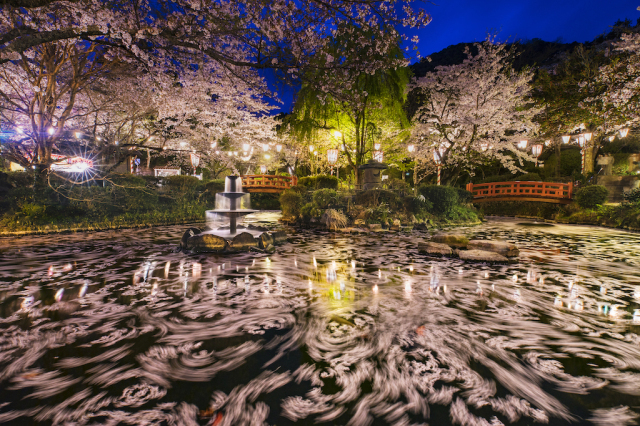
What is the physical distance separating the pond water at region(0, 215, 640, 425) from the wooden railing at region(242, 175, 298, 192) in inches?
855

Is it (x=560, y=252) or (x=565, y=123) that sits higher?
Result: (x=565, y=123)

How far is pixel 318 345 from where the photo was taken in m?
3.44

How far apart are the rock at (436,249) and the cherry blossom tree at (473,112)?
12627 mm

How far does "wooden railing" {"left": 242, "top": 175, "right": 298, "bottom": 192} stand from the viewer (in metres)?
28.2

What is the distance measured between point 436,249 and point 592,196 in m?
14.5

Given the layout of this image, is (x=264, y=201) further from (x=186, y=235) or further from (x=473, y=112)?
(x=186, y=235)

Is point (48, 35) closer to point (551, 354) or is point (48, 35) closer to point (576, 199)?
point (551, 354)

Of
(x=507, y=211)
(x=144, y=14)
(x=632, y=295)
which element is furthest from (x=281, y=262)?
(x=507, y=211)

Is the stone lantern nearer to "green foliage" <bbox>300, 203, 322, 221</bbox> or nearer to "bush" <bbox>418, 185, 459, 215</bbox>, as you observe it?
"bush" <bbox>418, 185, 459, 215</bbox>

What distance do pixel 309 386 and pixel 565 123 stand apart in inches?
1063

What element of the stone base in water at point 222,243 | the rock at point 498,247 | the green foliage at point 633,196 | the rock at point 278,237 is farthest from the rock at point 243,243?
the green foliage at point 633,196

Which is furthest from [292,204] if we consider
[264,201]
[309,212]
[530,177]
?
[530,177]

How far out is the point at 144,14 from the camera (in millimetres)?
8398

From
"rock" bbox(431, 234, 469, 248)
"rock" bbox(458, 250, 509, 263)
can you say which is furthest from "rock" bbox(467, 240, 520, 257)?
"rock" bbox(458, 250, 509, 263)
